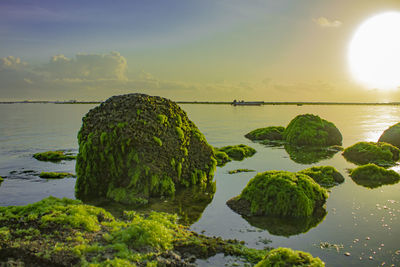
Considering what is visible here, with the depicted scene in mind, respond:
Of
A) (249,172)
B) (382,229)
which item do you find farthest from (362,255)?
(249,172)

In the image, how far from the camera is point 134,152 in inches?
506

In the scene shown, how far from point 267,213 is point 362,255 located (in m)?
3.29

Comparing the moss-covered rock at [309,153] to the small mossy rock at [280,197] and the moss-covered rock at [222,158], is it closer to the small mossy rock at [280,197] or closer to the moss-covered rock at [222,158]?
the moss-covered rock at [222,158]

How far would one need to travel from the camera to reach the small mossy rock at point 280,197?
34.3 feet

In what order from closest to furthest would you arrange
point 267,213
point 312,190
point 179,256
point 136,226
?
1. point 179,256
2. point 136,226
3. point 267,213
4. point 312,190

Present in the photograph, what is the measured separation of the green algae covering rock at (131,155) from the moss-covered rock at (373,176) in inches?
312

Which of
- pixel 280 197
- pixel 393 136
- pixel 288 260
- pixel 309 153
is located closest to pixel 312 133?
pixel 309 153

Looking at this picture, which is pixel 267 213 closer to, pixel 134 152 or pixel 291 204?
pixel 291 204

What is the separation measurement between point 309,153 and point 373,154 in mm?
4587

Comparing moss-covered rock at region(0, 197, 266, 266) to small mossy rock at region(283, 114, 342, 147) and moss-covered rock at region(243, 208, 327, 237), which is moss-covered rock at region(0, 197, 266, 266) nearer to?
moss-covered rock at region(243, 208, 327, 237)

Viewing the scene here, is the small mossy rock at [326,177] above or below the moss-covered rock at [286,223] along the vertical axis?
above

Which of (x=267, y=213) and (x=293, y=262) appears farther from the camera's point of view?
(x=267, y=213)

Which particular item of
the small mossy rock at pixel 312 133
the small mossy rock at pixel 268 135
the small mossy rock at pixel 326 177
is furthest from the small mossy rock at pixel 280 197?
the small mossy rock at pixel 268 135

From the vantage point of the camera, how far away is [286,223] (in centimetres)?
980
